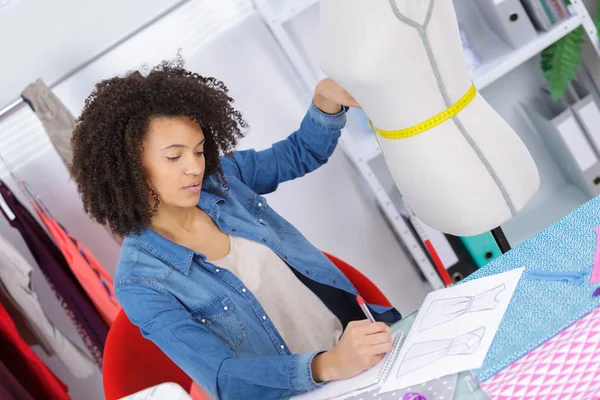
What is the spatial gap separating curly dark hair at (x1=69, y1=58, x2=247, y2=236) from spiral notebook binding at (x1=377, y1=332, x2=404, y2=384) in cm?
56

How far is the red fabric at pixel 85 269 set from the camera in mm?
2170

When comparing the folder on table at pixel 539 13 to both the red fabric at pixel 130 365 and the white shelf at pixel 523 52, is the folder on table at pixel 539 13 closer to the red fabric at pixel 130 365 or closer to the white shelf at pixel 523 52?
the white shelf at pixel 523 52

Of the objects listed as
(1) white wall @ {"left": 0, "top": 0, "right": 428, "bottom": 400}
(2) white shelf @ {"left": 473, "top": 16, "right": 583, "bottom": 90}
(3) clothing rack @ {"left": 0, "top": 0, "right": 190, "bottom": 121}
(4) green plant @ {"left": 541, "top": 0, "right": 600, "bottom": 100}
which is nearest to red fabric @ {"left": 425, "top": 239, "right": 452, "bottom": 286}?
(1) white wall @ {"left": 0, "top": 0, "right": 428, "bottom": 400}

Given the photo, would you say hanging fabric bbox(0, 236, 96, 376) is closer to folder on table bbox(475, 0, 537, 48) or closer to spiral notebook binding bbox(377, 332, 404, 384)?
spiral notebook binding bbox(377, 332, 404, 384)

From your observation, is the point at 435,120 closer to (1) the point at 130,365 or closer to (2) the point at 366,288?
(2) the point at 366,288

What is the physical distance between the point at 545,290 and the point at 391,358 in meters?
0.27

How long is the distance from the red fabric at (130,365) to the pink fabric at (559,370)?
0.86m

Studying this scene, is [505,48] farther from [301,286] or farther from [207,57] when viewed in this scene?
[301,286]

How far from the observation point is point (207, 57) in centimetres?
242

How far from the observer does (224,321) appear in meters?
1.56

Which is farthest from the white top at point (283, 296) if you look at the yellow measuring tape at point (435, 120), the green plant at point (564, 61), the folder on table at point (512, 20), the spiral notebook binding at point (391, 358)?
the green plant at point (564, 61)

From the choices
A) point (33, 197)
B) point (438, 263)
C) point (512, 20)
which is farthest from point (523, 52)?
point (33, 197)

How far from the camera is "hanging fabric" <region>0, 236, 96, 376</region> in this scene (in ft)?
7.20

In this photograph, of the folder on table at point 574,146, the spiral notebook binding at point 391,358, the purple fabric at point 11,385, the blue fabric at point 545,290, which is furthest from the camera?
the folder on table at point 574,146
